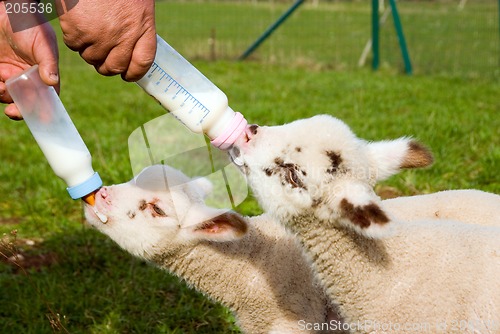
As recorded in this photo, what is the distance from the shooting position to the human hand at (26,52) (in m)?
2.56

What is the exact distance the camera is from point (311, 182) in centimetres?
280

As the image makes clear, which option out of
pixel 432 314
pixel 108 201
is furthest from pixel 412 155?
pixel 108 201

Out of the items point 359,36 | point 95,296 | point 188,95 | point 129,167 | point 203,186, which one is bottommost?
point 359,36

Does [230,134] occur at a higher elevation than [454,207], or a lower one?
higher

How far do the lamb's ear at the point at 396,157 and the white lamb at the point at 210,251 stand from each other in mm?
564

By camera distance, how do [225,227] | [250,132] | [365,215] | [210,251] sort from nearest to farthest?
1. [365,215]
2. [250,132]
3. [225,227]
4. [210,251]

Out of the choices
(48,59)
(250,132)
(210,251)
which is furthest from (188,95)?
(210,251)

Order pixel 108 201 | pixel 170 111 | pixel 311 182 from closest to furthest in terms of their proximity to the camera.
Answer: pixel 170 111
pixel 311 182
pixel 108 201

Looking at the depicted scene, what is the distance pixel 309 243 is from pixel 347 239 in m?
0.16

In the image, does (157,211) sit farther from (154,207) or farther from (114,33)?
(114,33)

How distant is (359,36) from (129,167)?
11395 mm

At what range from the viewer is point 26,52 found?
2.76m

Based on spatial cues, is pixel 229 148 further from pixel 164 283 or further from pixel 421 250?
pixel 164 283

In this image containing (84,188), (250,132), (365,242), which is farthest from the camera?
(365,242)
